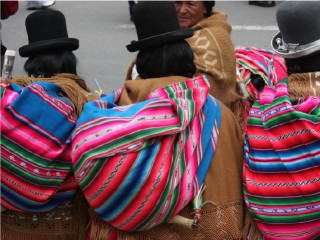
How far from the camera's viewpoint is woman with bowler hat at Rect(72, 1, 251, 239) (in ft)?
5.39

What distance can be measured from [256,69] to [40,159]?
1462 mm

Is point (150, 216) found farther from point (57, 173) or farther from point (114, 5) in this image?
point (114, 5)

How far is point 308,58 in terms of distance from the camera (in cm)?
195

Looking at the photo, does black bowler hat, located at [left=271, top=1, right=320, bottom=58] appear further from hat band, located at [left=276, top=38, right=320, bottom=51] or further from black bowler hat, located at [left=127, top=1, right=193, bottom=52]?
black bowler hat, located at [left=127, top=1, right=193, bottom=52]

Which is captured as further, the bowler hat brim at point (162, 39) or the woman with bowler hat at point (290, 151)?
the bowler hat brim at point (162, 39)

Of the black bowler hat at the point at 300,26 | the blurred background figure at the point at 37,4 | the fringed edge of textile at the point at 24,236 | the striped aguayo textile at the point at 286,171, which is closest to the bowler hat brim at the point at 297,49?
the black bowler hat at the point at 300,26

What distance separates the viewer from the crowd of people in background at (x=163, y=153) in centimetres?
166

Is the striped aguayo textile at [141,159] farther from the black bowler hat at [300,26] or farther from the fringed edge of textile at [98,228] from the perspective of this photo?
the black bowler hat at [300,26]

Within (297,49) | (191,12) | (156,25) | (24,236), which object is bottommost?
(24,236)

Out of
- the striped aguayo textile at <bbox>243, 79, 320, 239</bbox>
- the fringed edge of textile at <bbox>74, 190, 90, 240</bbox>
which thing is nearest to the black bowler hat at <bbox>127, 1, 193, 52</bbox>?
the striped aguayo textile at <bbox>243, 79, 320, 239</bbox>

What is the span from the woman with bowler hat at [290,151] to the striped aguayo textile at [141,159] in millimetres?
225

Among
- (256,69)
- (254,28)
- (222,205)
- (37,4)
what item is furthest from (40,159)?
(37,4)

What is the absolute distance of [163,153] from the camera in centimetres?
168

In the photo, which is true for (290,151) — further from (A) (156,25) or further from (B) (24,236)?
(B) (24,236)
